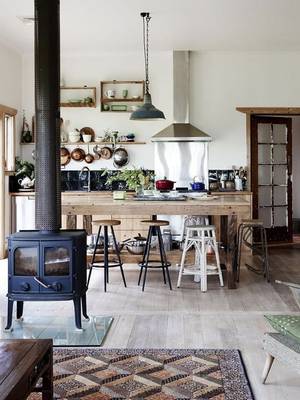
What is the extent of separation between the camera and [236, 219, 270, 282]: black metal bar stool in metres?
5.75

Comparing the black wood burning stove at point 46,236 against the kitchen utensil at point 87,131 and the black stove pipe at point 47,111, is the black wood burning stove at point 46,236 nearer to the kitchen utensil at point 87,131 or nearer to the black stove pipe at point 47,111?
the black stove pipe at point 47,111

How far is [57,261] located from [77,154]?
4.29 m

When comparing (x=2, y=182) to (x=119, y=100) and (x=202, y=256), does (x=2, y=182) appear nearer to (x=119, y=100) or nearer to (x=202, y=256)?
(x=119, y=100)

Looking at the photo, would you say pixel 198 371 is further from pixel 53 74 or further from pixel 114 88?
pixel 114 88

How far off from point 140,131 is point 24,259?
446cm

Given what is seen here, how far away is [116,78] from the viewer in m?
7.99

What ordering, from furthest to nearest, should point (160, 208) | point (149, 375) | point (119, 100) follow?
point (119, 100) → point (160, 208) → point (149, 375)

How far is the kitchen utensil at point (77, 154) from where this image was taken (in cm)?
801

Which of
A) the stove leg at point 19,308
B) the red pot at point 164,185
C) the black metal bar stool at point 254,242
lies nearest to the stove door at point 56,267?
the stove leg at point 19,308

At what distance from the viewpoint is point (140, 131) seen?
26.3 ft

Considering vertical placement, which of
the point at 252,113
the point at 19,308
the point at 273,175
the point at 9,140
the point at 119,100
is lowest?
the point at 19,308

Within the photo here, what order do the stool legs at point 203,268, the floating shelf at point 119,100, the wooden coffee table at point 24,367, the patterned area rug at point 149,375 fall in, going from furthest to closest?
the floating shelf at point 119,100 < the stool legs at point 203,268 < the patterned area rug at point 149,375 < the wooden coffee table at point 24,367

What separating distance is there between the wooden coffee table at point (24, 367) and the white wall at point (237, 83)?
237 inches

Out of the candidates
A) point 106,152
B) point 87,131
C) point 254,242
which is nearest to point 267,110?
point 254,242
